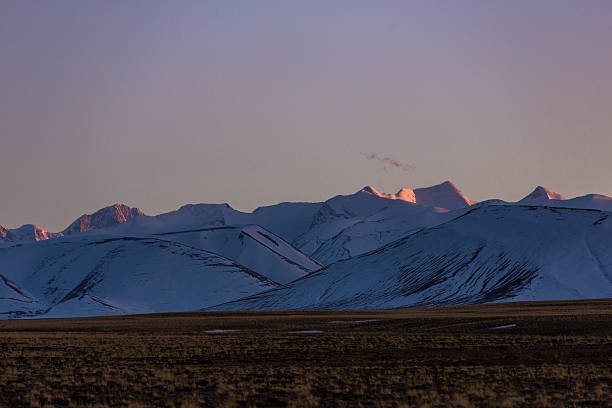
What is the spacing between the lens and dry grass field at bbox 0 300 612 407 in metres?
26.8

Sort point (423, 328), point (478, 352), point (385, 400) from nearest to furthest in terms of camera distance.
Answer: point (385, 400), point (478, 352), point (423, 328)

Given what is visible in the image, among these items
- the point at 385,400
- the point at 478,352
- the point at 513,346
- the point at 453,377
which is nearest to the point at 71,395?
the point at 385,400

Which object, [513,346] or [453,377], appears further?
[513,346]

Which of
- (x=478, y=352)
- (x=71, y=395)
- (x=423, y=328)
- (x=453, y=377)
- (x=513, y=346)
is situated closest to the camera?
(x=71, y=395)

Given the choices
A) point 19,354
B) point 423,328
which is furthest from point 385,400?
point 423,328

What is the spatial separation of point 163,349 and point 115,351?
3.06 metres

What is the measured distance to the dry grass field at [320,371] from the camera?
1054 inches

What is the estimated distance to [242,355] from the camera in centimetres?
4412

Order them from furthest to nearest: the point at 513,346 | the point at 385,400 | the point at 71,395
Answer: the point at 513,346
the point at 71,395
the point at 385,400

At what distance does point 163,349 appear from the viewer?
48594 millimetres

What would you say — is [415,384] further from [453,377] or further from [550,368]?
[550,368]

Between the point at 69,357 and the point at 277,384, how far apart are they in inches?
751

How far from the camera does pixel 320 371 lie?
114ft

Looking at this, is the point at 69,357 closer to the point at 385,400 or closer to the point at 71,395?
the point at 71,395
